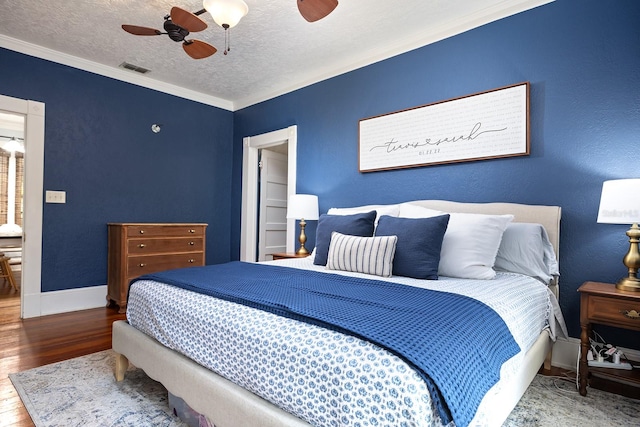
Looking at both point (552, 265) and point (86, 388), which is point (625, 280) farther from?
point (86, 388)

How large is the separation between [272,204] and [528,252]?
11.3 ft

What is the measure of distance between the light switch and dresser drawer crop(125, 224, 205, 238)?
73cm

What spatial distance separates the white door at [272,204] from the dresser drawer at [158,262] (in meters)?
0.99

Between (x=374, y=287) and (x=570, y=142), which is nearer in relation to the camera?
(x=374, y=287)

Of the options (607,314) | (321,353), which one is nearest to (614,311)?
(607,314)

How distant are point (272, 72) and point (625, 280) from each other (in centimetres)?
356

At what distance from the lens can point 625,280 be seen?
77.2 inches

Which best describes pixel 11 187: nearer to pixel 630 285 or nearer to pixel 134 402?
pixel 134 402

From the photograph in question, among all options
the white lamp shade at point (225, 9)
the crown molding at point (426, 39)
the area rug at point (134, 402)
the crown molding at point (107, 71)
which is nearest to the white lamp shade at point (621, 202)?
the area rug at point (134, 402)

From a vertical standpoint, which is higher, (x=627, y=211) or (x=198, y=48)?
(x=198, y=48)

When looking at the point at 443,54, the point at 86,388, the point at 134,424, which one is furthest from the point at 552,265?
the point at 86,388

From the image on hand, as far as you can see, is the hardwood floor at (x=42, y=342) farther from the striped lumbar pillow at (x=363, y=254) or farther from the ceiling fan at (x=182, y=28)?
the ceiling fan at (x=182, y=28)

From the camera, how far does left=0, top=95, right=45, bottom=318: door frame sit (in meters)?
3.36

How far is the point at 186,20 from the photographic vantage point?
2213 mm
